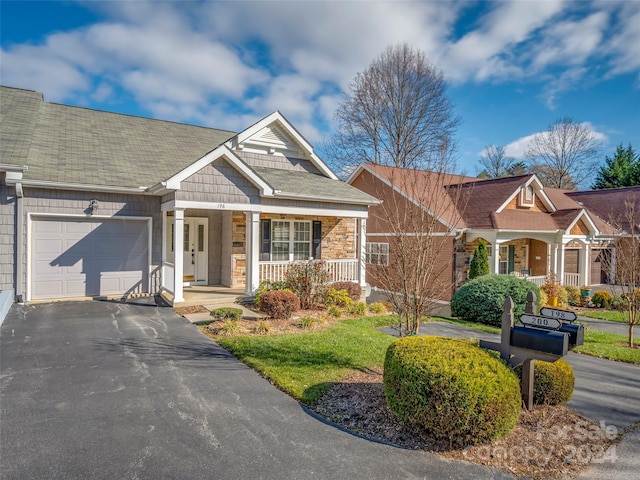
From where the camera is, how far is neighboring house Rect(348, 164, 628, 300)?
1645 cm

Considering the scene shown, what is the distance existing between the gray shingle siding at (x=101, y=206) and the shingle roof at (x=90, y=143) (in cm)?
45

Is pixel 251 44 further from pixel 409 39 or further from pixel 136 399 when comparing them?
pixel 409 39

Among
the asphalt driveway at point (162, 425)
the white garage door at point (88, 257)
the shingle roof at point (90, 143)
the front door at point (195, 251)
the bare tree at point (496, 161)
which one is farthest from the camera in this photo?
the bare tree at point (496, 161)

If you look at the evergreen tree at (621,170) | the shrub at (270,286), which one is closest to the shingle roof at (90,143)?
the shrub at (270,286)

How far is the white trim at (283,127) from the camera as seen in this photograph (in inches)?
543

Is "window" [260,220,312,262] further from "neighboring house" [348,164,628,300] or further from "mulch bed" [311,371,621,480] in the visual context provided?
"mulch bed" [311,371,621,480]

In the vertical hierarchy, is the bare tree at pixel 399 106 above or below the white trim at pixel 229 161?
above

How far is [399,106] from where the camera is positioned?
2728cm

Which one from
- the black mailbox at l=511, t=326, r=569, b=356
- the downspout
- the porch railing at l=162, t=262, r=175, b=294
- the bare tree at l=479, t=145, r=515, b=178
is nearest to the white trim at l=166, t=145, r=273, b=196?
the porch railing at l=162, t=262, r=175, b=294

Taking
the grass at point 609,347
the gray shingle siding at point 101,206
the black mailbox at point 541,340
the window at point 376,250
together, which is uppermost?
the gray shingle siding at point 101,206

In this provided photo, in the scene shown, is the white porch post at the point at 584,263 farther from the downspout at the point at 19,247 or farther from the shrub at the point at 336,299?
the downspout at the point at 19,247

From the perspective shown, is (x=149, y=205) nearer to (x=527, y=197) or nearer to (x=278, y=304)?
(x=278, y=304)

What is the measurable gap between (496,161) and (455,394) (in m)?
46.1

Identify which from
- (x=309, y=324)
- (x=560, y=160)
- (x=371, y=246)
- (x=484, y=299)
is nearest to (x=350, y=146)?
(x=371, y=246)
